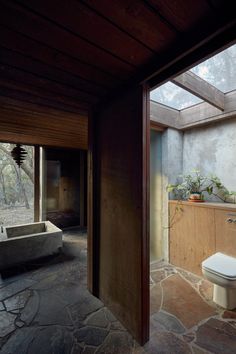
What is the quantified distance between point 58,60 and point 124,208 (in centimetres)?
130

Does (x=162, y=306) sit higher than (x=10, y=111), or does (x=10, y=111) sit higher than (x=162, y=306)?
(x=10, y=111)

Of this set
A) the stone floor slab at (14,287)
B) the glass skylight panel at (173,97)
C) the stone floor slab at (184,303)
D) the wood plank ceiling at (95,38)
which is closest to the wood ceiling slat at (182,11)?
the wood plank ceiling at (95,38)

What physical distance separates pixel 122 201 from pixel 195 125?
2020mm

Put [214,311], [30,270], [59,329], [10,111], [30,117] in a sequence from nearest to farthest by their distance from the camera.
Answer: [59,329] → [214,311] → [10,111] → [30,117] → [30,270]

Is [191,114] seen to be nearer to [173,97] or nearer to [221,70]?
[173,97]

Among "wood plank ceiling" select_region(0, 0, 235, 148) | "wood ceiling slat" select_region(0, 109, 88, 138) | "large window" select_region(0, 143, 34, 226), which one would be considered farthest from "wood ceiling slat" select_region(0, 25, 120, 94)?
"large window" select_region(0, 143, 34, 226)

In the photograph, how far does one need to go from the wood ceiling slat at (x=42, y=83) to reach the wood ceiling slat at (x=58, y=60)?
0.18 metres

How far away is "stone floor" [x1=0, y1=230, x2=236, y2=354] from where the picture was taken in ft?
5.03

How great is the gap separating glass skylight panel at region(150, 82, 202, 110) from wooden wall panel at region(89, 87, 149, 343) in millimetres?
1028

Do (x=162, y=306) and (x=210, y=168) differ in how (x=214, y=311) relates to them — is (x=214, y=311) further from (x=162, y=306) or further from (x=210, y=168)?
(x=210, y=168)

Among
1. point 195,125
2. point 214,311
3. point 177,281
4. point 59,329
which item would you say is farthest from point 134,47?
point 177,281

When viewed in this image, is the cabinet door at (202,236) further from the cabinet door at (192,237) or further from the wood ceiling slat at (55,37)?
the wood ceiling slat at (55,37)

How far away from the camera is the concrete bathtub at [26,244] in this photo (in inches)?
113

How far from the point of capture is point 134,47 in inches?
46.9
